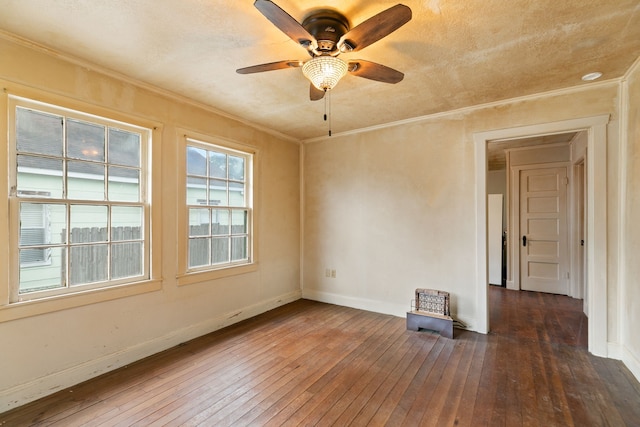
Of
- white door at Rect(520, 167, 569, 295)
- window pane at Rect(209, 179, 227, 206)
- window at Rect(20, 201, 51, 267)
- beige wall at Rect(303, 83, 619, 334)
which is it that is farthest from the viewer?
white door at Rect(520, 167, 569, 295)

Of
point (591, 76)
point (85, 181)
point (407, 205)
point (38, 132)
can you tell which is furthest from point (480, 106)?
point (38, 132)

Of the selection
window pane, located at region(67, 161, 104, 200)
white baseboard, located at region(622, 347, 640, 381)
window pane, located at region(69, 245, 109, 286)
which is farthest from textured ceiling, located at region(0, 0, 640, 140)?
white baseboard, located at region(622, 347, 640, 381)

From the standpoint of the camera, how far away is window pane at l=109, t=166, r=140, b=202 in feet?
8.86

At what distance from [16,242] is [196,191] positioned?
5.11 ft

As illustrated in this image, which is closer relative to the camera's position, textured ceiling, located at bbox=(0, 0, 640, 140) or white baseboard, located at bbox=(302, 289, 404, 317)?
textured ceiling, located at bbox=(0, 0, 640, 140)

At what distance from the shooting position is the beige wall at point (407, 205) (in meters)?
3.08

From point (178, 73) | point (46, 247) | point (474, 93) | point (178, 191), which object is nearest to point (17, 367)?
point (46, 247)

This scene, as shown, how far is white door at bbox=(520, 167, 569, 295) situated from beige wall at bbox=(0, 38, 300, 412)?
4.20 m

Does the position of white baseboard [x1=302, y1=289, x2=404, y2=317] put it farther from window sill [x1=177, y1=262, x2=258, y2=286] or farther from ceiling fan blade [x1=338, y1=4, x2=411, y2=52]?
ceiling fan blade [x1=338, y1=4, x2=411, y2=52]

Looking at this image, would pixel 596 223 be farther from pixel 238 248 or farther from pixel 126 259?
pixel 126 259

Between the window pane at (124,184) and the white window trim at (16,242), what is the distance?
0.39ft

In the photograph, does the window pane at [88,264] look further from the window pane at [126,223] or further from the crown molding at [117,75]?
the crown molding at [117,75]

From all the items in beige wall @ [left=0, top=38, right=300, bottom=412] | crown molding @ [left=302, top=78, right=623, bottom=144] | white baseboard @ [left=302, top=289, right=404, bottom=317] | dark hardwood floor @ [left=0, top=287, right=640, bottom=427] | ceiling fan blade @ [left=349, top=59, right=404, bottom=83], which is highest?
crown molding @ [left=302, top=78, right=623, bottom=144]

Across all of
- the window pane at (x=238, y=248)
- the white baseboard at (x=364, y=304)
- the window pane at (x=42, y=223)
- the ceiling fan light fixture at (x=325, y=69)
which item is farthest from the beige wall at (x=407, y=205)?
the window pane at (x=42, y=223)
